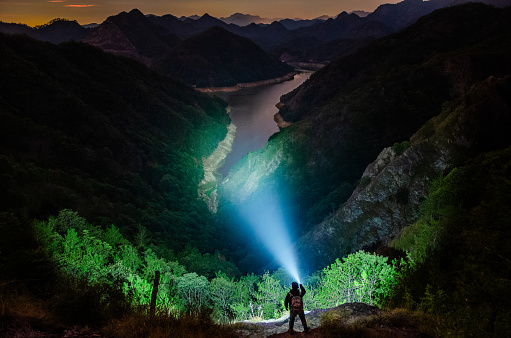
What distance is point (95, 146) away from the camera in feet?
268

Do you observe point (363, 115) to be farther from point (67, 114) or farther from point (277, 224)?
point (67, 114)

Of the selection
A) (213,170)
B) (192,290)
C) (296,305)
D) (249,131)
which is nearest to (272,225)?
(192,290)

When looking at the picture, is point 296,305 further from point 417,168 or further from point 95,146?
point 95,146

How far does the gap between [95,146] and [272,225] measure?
47.1 meters

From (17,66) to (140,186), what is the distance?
Result: 4353cm

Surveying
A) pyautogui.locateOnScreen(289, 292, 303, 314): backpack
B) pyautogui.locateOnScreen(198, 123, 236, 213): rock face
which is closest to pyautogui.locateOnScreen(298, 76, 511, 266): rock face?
pyautogui.locateOnScreen(289, 292, 303, 314): backpack

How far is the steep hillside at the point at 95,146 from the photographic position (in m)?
55.3

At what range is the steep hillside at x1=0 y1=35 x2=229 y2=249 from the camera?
5531 cm

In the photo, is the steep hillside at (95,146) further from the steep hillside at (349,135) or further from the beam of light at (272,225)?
the steep hillside at (349,135)

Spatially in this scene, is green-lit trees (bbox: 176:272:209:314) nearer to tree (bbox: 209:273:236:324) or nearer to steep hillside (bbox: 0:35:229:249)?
tree (bbox: 209:273:236:324)

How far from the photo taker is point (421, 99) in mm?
82188

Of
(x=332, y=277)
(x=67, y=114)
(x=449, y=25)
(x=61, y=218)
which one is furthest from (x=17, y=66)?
(x=449, y=25)

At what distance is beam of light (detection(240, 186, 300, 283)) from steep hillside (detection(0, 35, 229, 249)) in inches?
397

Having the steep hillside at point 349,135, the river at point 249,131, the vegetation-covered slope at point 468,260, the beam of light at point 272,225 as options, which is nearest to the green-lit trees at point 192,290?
the vegetation-covered slope at point 468,260
